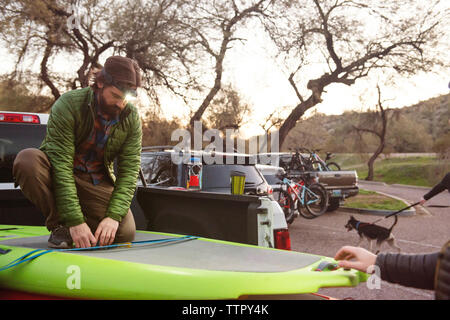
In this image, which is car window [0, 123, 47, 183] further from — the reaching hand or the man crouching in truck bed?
the reaching hand

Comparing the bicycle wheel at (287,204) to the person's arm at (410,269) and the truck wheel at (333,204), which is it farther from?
the person's arm at (410,269)

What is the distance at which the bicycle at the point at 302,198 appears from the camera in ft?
36.2

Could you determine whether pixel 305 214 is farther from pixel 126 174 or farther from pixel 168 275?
pixel 168 275

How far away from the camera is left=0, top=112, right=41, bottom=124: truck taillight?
4.08 metres

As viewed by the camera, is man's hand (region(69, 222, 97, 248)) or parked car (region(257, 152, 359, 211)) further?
parked car (region(257, 152, 359, 211))

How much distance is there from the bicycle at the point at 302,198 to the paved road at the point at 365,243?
29 cm

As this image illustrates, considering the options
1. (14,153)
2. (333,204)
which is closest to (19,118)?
(14,153)

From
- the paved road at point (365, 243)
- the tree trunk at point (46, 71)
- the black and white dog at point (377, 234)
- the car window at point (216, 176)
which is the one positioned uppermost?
the tree trunk at point (46, 71)

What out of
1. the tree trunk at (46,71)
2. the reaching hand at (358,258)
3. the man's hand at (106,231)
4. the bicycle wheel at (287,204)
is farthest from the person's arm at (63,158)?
the tree trunk at (46,71)

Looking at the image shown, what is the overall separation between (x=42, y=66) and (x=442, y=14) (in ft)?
59.8

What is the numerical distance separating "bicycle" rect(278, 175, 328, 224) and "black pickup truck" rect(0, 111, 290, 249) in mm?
7292

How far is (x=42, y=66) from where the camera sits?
18.3 m

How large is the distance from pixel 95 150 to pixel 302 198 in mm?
9595

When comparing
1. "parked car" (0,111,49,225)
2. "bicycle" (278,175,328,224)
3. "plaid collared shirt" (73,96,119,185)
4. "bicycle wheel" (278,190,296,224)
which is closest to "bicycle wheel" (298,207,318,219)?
"bicycle" (278,175,328,224)
